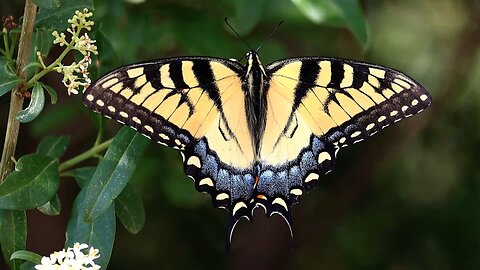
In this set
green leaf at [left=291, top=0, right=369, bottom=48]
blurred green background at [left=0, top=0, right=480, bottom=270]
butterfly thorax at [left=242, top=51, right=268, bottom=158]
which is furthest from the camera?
blurred green background at [left=0, top=0, right=480, bottom=270]

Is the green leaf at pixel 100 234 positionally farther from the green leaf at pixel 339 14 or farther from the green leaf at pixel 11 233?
the green leaf at pixel 339 14

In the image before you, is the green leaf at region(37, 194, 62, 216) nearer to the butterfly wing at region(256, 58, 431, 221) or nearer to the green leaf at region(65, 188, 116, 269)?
the green leaf at region(65, 188, 116, 269)

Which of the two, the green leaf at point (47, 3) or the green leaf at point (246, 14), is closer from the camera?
the green leaf at point (47, 3)

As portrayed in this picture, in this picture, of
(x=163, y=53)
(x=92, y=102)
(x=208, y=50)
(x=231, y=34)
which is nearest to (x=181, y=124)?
(x=92, y=102)

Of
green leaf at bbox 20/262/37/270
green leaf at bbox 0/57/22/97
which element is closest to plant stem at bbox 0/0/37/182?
green leaf at bbox 0/57/22/97

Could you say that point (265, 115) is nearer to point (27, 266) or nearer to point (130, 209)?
point (130, 209)

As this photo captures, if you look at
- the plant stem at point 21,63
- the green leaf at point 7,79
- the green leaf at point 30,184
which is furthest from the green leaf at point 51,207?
the green leaf at point 7,79

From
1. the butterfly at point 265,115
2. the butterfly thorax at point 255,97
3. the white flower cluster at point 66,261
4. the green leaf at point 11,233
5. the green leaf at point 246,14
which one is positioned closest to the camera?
the white flower cluster at point 66,261
